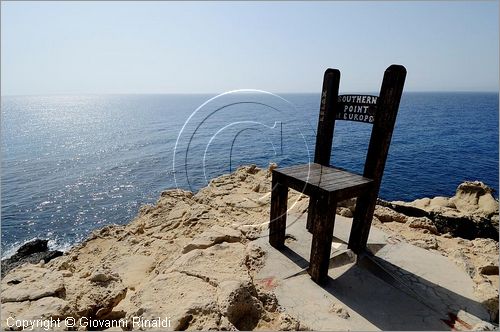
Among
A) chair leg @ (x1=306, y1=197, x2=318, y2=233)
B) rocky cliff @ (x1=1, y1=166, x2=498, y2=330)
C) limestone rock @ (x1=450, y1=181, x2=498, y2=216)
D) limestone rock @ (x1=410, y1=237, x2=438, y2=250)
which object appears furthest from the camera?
limestone rock @ (x1=450, y1=181, x2=498, y2=216)

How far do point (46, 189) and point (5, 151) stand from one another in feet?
77.6

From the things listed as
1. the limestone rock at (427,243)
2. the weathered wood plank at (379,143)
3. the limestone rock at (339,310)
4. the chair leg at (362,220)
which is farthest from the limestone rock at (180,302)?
the limestone rock at (427,243)

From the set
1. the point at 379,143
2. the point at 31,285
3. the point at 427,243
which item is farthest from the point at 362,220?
the point at 31,285

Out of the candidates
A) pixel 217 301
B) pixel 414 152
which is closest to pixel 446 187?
pixel 414 152

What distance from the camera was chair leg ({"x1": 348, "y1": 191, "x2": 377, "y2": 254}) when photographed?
6.99 m

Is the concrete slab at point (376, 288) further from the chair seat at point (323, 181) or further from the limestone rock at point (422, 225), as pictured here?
the limestone rock at point (422, 225)

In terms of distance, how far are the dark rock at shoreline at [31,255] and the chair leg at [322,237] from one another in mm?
14215

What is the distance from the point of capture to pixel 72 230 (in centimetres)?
1859

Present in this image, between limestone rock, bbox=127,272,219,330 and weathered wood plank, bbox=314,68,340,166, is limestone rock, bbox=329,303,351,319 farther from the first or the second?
weathered wood plank, bbox=314,68,340,166

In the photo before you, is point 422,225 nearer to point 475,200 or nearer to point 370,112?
point 370,112

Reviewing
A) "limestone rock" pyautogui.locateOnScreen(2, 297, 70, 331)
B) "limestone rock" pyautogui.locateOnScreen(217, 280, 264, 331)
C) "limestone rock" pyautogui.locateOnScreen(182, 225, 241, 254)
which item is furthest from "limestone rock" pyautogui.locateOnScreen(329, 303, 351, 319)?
"limestone rock" pyautogui.locateOnScreen(2, 297, 70, 331)

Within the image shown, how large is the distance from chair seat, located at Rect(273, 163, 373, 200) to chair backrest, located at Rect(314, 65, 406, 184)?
1.91ft
